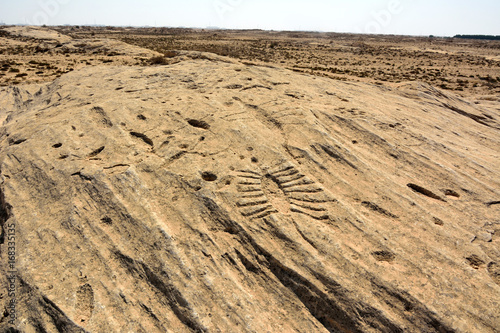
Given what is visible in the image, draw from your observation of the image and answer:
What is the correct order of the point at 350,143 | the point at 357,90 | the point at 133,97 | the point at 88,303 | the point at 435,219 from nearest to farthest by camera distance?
the point at 88,303 → the point at 435,219 → the point at 350,143 → the point at 133,97 → the point at 357,90

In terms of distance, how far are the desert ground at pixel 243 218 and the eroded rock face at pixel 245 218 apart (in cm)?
2

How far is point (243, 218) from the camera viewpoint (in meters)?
4.07

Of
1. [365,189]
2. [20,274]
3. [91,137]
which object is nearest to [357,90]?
[365,189]

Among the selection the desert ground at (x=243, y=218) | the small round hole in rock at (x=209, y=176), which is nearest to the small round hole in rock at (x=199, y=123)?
the desert ground at (x=243, y=218)

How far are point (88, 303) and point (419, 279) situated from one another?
3.92 m

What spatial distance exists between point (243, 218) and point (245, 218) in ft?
0.09

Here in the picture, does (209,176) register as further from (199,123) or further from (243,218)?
(199,123)

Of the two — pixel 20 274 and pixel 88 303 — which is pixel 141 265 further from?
pixel 20 274

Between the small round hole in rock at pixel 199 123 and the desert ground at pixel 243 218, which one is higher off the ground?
the small round hole in rock at pixel 199 123

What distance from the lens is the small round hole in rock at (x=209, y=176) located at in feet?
15.4

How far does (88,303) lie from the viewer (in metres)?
3.28

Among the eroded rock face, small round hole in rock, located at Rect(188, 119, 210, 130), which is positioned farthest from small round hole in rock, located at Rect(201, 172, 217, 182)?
small round hole in rock, located at Rect(188, 119, 210, 130)

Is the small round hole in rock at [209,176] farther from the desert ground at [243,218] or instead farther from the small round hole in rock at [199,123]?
the small round hole in rock at [199,123]

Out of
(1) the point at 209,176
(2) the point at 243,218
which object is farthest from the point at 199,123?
(2) the point at 243,218
